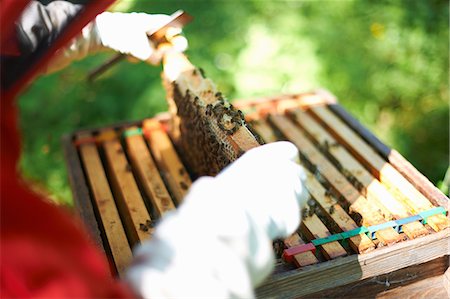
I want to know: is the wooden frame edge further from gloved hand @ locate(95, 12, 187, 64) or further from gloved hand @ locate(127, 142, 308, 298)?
gloved hand @ locate(95, 12, 187, 64)

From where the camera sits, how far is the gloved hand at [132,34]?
7.54ft

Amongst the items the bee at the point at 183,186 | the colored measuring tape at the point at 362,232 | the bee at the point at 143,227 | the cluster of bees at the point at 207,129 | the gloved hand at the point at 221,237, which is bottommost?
the colored measuring tape at the point at 362,232

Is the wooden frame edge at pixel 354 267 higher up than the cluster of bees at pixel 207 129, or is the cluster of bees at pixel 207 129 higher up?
the cluster of bees at pixel 207 129

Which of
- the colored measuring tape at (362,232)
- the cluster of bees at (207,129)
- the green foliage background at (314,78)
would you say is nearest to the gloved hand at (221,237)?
the cluster of bees at (207,129)

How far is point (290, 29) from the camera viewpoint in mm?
4023

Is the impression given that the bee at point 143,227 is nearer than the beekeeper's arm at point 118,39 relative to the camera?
Yes

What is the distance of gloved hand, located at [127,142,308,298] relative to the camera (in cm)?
99

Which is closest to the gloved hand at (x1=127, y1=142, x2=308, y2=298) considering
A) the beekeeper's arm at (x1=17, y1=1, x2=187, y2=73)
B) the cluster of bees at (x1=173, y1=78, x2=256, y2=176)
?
the cluster of bees at (x1=173, y1=78, x2=256, y2=176)

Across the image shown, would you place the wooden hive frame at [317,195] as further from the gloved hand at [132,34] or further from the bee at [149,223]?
the gloved hand at [132,34]

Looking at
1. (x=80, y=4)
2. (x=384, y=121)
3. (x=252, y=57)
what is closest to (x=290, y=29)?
(x=252, y=57)

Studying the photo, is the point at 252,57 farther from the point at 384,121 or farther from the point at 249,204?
the point at 249,204

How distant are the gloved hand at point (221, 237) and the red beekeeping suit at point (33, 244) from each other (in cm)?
8

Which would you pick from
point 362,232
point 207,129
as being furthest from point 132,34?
point 362,232

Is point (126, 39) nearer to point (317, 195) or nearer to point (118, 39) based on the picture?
point (118, 39)
